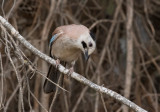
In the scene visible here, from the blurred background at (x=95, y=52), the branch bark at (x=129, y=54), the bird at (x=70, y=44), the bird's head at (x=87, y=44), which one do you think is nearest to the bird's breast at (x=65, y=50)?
the bird at (x=70, y=44)

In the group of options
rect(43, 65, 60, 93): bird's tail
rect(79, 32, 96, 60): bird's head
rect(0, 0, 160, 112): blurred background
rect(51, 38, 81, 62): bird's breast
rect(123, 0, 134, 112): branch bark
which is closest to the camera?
rect(79, 32, 96, 60): bird's head

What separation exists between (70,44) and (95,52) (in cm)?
124

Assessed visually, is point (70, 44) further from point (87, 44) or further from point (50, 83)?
point (50, 83)

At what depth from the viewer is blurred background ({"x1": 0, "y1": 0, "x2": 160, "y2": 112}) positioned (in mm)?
4155

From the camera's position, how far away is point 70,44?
3453mm

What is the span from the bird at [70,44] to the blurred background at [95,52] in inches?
14.9

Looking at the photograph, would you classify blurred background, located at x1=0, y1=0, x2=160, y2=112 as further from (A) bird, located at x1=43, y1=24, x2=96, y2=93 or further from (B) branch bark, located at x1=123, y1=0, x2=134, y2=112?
(A) bird, located at x1=43, y1=24, x2=96, y2=93

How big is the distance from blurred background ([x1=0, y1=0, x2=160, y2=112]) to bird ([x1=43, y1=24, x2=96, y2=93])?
0.38 m

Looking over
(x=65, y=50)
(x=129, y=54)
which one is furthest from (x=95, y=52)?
(x=65, y=50)

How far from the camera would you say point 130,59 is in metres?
4.15

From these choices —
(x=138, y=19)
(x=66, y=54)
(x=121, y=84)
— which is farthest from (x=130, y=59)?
(x=138, y=19)

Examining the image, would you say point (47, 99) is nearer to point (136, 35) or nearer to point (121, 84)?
point (121, 84)

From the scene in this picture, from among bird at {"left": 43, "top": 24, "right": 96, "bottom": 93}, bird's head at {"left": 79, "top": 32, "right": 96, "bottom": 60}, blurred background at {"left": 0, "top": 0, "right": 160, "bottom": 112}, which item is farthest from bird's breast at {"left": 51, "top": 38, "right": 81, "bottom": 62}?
blurred background at {"left": 0, "top": 0, "right": 160, "bottom": 112}

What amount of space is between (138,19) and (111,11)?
0.48 meters
